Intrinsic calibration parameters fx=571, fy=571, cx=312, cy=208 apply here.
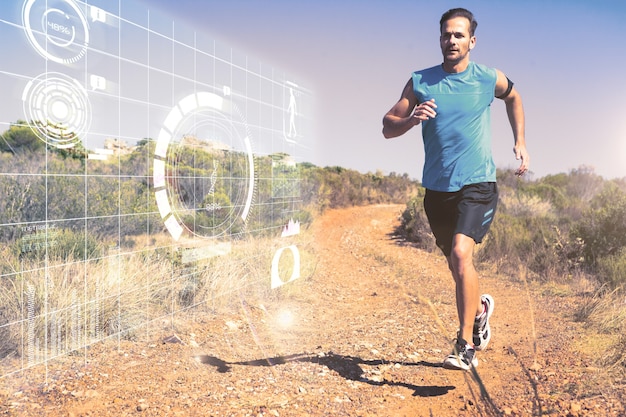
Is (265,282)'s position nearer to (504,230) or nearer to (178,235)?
(178,235)

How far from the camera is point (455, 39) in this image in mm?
3430

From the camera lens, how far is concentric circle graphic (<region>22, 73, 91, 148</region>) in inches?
145

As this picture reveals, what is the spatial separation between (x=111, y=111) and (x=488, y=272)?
5.95m

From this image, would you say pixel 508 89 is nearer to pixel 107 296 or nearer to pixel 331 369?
pixel 331 369

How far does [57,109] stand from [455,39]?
8.67 feet

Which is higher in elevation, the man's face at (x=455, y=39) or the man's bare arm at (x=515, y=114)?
the man's face at (x=455, y=39)

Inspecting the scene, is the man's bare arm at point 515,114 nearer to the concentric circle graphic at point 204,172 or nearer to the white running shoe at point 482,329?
the white running shoe at point 482,329

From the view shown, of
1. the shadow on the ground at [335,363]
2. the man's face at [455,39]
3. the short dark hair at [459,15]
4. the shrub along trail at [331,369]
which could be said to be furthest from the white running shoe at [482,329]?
the short dark hair at [459,15]

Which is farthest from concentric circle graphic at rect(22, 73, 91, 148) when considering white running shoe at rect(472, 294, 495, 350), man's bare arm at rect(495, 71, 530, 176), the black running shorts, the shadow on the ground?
white running shoe at rect(472, 294, 495, 350)

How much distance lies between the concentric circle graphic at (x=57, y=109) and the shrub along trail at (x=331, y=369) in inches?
60.3

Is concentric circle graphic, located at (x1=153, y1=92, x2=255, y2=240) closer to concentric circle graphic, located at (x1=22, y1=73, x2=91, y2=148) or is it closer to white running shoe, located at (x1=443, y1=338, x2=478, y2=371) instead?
concentric circle graphic, located at (x1=22, y1=73, x2=91, y2=148)

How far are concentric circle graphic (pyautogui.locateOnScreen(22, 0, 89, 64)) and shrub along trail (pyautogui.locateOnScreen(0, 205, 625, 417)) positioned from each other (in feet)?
6.78

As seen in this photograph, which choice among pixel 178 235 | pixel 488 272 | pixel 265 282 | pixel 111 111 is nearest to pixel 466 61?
pixel 111 111

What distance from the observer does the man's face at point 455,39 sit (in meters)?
3.42
